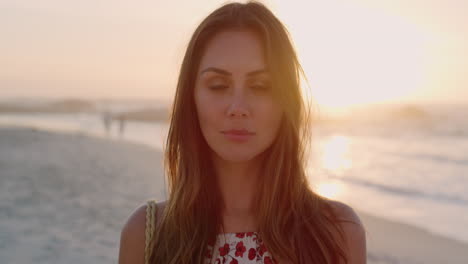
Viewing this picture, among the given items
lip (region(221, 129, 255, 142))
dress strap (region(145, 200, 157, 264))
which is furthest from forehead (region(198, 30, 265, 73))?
dress strap (region(145, 200, 157, 264))

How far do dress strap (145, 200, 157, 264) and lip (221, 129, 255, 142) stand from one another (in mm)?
581

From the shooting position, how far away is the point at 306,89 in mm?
2592

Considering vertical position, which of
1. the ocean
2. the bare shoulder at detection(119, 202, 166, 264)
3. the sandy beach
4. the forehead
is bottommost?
the ocean

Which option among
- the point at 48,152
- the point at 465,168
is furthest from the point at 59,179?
the point at 465,168

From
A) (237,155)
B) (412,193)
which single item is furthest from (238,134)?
(412,193)

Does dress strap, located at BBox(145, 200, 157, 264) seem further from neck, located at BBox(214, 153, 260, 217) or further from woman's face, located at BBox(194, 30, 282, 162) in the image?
woman's face, located at BBox(194, 30, 282, 162)

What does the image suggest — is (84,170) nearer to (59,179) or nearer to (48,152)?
(59,179)

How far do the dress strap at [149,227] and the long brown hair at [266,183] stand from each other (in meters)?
0.02

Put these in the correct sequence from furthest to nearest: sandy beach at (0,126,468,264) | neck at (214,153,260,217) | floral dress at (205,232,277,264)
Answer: sandy beach at (0,126,468,264) < neck at (214,153,260,217) < floral dress at (205,232,277,264)

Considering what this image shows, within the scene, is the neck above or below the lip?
below

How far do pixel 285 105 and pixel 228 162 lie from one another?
45cm

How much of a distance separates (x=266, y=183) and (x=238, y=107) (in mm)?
453

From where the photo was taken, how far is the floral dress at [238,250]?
231 cm

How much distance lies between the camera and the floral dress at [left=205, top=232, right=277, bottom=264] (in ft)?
7.59
